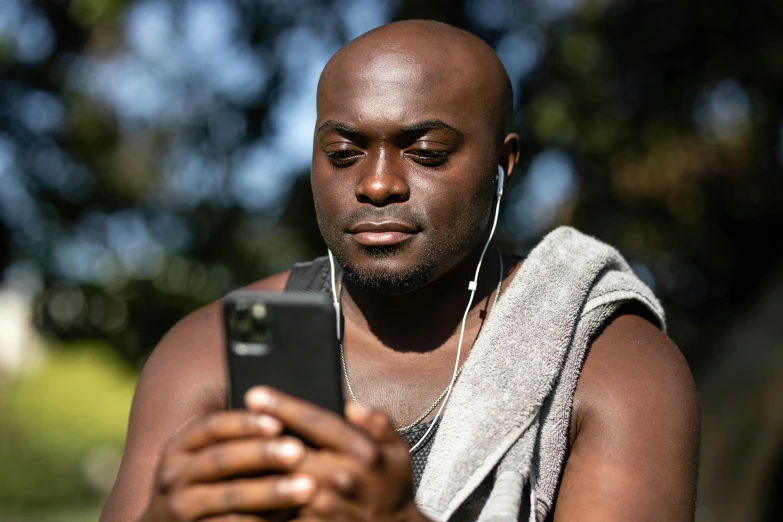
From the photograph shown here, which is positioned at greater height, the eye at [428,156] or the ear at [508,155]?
the eye at [428,156]

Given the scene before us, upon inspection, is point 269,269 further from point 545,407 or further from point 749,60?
point 545,407

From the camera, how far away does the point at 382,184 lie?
2.06 metres

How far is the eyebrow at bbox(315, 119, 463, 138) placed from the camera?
2.09 m

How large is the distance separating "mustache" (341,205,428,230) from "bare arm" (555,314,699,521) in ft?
1.64

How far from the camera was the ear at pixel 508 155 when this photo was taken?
7.77 feet

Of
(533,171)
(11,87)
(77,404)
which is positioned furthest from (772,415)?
(77,404)

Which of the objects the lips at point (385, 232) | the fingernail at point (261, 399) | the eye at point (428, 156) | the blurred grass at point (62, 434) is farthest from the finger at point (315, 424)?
the blurred grass at point (62, 434)

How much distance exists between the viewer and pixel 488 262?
2.37m

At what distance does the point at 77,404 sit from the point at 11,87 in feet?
15.3

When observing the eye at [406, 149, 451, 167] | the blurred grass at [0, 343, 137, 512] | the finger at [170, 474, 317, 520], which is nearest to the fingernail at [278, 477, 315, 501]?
the finger at [170, 474, 317, 520]

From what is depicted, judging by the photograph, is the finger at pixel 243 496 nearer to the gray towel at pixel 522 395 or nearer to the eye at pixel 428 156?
the gray towel at pixel 522 395

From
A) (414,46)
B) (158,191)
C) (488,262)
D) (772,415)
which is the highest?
(414,46)

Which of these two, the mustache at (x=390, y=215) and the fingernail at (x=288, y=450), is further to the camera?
the mustache at (x=390, y=215)

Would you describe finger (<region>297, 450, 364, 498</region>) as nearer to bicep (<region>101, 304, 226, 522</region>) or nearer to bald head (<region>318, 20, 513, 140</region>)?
bicep (<region>101, 304, 226, 522</region>)
